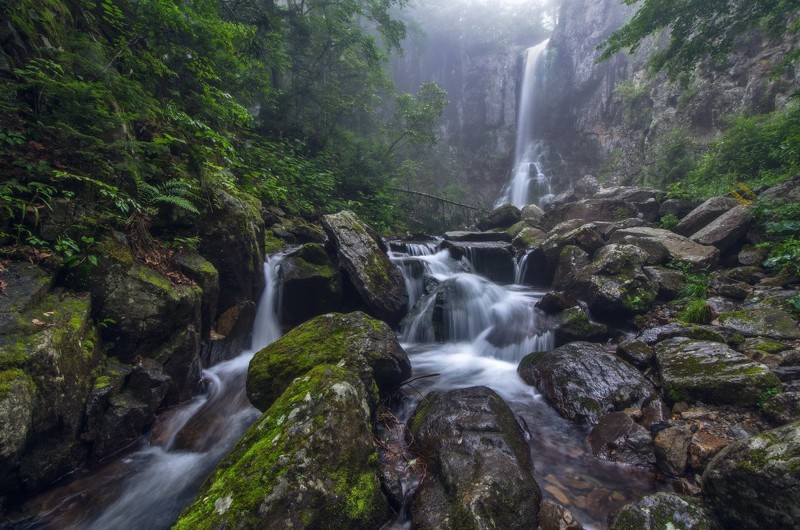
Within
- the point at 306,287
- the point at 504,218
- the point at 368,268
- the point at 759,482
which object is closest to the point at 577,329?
the point at 759,482

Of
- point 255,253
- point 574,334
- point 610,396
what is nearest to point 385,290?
point 255,253

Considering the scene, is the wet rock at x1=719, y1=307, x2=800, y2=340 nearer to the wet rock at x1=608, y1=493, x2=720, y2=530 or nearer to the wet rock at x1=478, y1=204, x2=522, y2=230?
the wet rock at x1=608, y1=493, x2=720, y2=530

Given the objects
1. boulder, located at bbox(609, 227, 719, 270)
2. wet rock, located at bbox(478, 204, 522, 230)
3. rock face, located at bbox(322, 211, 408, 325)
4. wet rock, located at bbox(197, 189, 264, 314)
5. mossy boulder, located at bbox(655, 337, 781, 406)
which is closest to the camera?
mossy boulder, located at bbox(655, 337, 781, 406)

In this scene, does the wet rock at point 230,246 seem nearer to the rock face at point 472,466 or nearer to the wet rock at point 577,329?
the rock face at point 472,466

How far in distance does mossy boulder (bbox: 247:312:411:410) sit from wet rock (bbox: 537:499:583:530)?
2.07 m

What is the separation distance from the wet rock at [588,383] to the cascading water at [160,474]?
4.06 m

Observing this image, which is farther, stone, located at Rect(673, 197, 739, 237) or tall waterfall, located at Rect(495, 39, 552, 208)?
tall waterfall, located at Rect(495, 39, 552, 208)

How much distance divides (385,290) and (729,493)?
589cm

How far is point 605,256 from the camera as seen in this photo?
771 centimetres

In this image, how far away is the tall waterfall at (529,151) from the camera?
89.4 ft

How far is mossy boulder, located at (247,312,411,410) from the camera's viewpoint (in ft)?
13.4

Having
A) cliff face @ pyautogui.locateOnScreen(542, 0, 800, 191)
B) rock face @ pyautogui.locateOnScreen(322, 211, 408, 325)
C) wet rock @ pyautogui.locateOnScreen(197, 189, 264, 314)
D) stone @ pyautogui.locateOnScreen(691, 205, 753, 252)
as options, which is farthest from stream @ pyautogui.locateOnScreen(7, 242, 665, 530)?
cliff face @ pyautogui.locateOnScreen(542, 0, 800, 191)

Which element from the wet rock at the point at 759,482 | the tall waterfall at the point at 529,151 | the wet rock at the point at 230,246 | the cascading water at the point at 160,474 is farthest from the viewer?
the tall waterfall at the point at 529,151

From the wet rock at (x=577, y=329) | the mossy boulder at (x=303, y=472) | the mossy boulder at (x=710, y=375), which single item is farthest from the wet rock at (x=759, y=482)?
the wet rock at (x=577, y=329)
